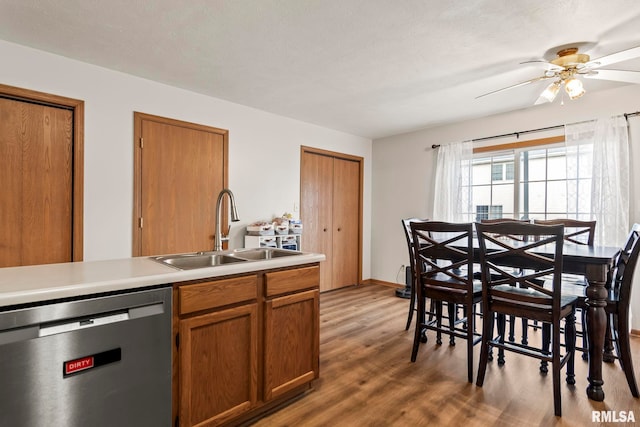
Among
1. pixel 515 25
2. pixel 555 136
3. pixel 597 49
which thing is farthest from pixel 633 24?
pixel 555 136

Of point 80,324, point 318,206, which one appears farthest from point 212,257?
point 318,206

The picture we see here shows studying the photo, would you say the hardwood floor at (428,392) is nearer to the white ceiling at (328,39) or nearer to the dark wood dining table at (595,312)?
the dark wood dining table at (595,312)

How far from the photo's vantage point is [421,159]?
4.85 meters

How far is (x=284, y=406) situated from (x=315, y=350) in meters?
0.36

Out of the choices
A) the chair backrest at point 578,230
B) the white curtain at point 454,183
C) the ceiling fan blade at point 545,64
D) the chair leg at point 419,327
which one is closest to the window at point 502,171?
the white curtain at point 454,183

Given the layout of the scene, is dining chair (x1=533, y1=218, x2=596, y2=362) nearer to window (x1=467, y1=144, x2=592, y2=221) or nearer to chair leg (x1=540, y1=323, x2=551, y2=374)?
window (x1=467, y1=144, x2=592, y2=221)

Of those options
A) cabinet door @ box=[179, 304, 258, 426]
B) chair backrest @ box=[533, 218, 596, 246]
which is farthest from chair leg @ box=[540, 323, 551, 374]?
cabinet door @ box=[179, 304, 258, 426]

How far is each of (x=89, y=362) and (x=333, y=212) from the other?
154 inches

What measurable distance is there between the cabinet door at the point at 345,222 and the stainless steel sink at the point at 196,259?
2.98m

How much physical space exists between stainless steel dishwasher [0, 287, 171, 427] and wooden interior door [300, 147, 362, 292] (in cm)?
315

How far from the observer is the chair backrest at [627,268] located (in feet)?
6.42

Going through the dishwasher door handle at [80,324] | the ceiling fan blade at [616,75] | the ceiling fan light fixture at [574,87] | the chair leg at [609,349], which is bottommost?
the chair leg at [609,349]

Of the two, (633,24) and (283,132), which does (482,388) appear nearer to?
(633,24)

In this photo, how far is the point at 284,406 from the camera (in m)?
1.97
